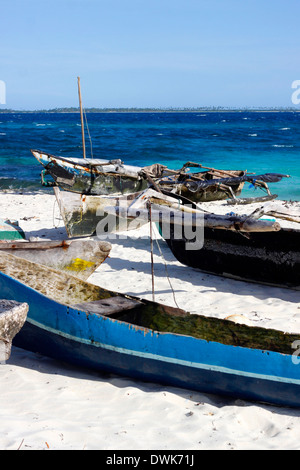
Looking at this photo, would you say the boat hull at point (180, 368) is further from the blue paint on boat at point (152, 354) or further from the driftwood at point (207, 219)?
the driftwood at point (207, 219)

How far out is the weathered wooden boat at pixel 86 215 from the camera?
31.2 feet

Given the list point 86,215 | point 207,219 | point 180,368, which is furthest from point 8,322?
point 86,215

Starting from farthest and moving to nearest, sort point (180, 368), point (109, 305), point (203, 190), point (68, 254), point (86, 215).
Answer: point (203, 190)
point (86, 215)
point (68, 254)
point (109, 305)
point (180, 368)

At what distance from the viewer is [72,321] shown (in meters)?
4.61

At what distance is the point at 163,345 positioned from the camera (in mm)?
4297

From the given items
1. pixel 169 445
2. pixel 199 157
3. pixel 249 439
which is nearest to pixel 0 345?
pixel 169 445

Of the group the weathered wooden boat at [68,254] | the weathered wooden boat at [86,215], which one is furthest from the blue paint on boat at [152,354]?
the weathered wooden boat at [86,215]

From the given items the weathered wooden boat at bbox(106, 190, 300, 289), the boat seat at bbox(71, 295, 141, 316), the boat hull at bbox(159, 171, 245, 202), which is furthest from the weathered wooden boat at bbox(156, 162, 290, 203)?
the boat seat at bbox(71, 295, 141, 316)

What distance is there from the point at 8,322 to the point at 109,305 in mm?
1359

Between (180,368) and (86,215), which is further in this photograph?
(86,215)

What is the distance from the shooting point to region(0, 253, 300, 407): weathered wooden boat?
4.08 m

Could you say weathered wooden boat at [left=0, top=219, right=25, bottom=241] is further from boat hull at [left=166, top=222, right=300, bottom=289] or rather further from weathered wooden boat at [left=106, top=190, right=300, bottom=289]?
boat hull at [left=166, top=222, right=300, bottom=289]

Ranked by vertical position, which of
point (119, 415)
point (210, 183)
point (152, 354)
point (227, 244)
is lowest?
point (119, 415)

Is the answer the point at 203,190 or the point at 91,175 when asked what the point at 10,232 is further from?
the point at 203,190
